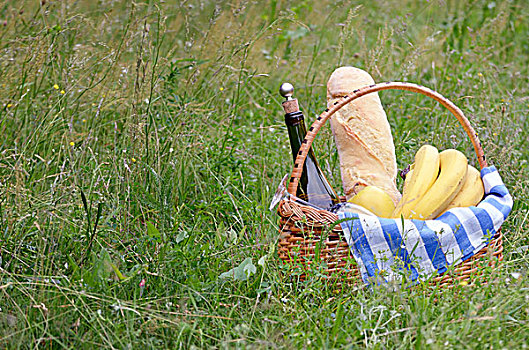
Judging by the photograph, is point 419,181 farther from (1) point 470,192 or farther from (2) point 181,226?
(2) point 181,226

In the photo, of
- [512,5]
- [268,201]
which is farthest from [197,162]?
[512,5]

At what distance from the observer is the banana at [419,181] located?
2.00 meters

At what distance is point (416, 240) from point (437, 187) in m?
0.26

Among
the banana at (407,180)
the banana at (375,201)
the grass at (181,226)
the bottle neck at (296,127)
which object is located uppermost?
the bottle neck at (296,127)

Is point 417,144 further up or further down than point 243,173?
further up

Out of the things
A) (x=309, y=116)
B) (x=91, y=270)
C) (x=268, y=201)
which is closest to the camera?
(x=91, y=270)

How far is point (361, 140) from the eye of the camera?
2.21 m

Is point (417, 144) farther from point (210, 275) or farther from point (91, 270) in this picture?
point (91, 270)

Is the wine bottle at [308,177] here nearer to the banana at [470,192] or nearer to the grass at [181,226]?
the grass at [181,226]

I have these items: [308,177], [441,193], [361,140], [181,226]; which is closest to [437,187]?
[441,193]

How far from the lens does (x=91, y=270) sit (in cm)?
188

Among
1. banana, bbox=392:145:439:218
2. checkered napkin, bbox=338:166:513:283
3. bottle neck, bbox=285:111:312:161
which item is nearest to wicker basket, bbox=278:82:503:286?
checkered napkin, bbox=338:166:513:283

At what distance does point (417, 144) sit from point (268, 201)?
0.93m

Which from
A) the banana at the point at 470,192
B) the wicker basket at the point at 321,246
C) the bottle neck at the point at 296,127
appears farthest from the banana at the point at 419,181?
the bottle neck at the point at 296,127
